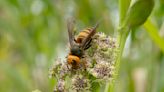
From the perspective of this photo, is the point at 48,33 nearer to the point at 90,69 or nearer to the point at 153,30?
the point at 153,30

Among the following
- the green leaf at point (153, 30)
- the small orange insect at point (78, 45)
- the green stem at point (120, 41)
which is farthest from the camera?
the green leaf at point (153, 30)

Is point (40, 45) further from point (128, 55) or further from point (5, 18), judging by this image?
point (128, 55)

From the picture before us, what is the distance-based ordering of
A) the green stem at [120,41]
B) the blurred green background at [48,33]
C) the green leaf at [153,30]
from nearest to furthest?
1. the green stem at [120,41]
2. the green leaf at [153,30]
3. the blurred green background at [48,33]

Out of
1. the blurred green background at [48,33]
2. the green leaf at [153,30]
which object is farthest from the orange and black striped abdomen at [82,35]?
the blurred green background at [48,33]

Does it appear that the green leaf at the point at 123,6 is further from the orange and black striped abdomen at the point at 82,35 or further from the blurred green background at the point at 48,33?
the blurred green background at the point at 48,33

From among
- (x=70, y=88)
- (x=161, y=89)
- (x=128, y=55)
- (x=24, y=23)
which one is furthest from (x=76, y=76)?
(x=24, y=23)
